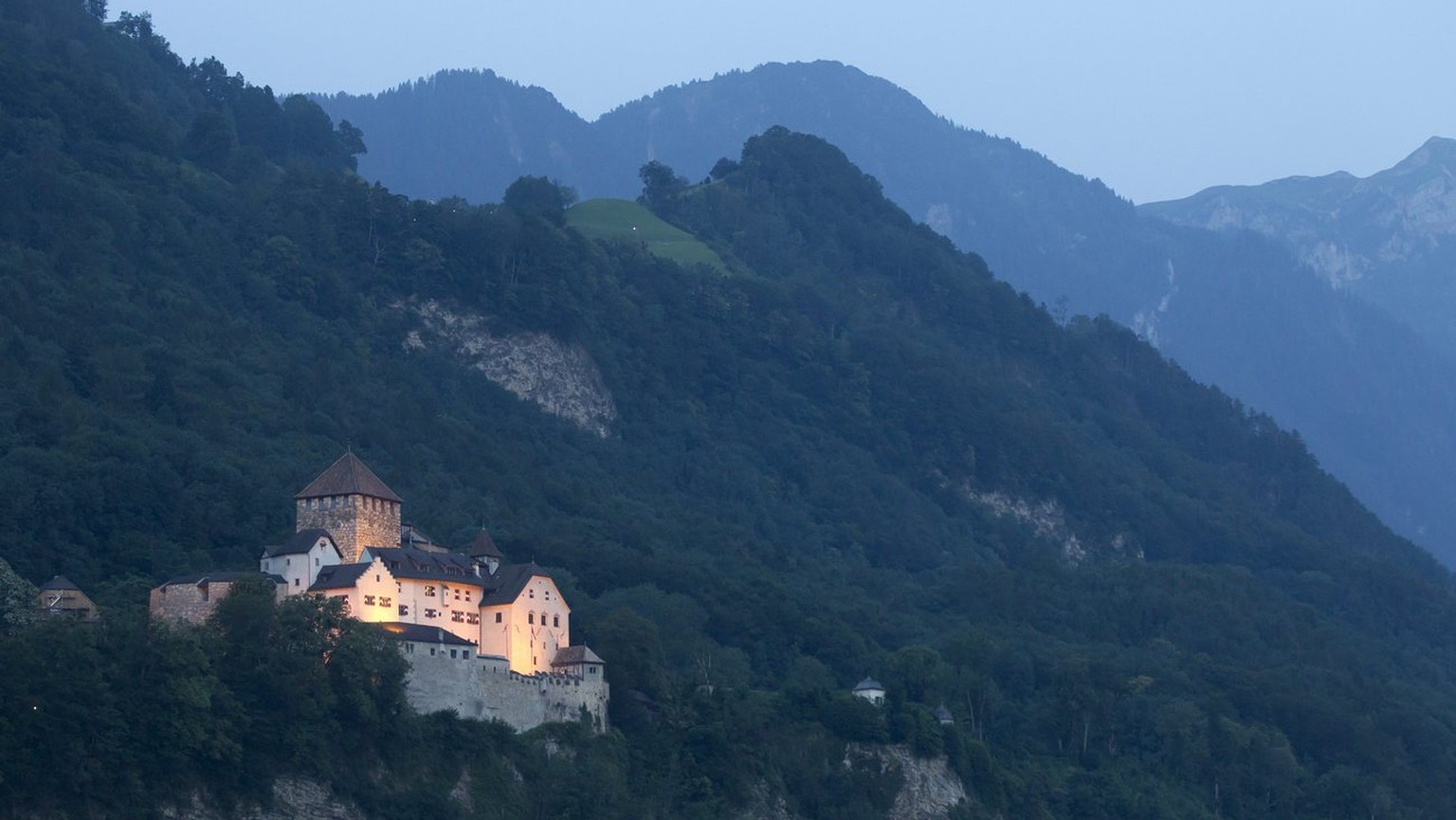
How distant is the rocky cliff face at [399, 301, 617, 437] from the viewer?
392ft

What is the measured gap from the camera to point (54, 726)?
62469mm

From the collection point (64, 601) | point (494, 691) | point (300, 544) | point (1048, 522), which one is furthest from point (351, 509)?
point (1048, 522)

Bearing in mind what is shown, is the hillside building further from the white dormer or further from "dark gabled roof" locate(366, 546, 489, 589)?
"dark gabled roof" locate(366, 546, 489, 589)

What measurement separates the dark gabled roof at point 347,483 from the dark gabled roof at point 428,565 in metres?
1.93

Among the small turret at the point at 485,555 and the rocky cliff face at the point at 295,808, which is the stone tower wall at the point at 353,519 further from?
the rocky cliff face at the point at 295,808

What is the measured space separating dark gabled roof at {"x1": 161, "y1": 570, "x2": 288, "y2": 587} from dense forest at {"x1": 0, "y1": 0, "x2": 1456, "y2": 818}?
211cm

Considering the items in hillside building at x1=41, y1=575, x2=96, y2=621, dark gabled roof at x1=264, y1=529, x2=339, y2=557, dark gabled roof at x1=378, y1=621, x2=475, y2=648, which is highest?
dark gabled roof at x1=264, y1=529, x2=339, y2=557

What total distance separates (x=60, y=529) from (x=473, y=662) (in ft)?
50.8

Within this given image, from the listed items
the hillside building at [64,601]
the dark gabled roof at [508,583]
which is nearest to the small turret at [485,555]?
the dark gabled roof at [508,583]

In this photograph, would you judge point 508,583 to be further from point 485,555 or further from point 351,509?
point 351,509

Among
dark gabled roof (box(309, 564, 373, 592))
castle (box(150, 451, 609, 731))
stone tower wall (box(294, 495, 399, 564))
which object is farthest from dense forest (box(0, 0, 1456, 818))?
stone tower wall (box(294, 495, 399, 564))

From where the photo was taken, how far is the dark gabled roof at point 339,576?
71438 millimetres

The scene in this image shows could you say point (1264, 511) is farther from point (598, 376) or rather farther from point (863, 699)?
point (863, 699)

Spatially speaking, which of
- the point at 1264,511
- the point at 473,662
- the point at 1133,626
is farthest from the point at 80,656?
the point at 1264,511
